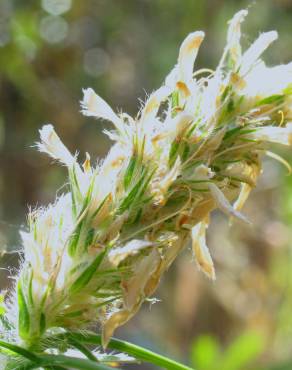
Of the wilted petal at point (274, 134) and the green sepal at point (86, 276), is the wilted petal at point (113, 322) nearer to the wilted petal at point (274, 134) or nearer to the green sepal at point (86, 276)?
the green sepal at point (86, 276)

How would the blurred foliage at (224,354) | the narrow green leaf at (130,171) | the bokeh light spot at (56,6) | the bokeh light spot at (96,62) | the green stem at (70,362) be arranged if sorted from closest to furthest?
1. the green stem at (70,362)
2. the narrow green leaf at (130,171)
3. the blurred foliage at (224,354)
4. the bokeh light spot at (56,6)
5. the bokeh light spot at (96,62)

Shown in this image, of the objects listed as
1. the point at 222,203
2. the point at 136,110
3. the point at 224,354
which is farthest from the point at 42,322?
the point at 136,110

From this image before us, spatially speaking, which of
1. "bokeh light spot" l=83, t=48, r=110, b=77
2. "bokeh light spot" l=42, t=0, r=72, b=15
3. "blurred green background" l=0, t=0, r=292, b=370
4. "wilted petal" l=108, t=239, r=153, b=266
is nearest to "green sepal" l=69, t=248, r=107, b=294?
"wilted petal" l=108, t=239, r=153, b=266

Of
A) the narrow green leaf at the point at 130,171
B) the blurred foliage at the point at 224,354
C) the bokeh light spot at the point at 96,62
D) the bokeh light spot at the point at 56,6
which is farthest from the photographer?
the bokeh light spot at the point at 96,62

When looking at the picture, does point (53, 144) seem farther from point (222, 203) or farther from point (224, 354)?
point (224, 354)

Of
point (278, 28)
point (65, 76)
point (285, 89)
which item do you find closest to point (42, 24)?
point (65, 76)

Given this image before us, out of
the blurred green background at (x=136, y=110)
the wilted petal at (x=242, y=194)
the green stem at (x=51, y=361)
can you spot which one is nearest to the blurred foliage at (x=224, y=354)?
the blurred green background at (x=136, y=110)

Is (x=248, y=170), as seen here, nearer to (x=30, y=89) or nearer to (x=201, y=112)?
(x=201, y=112)
